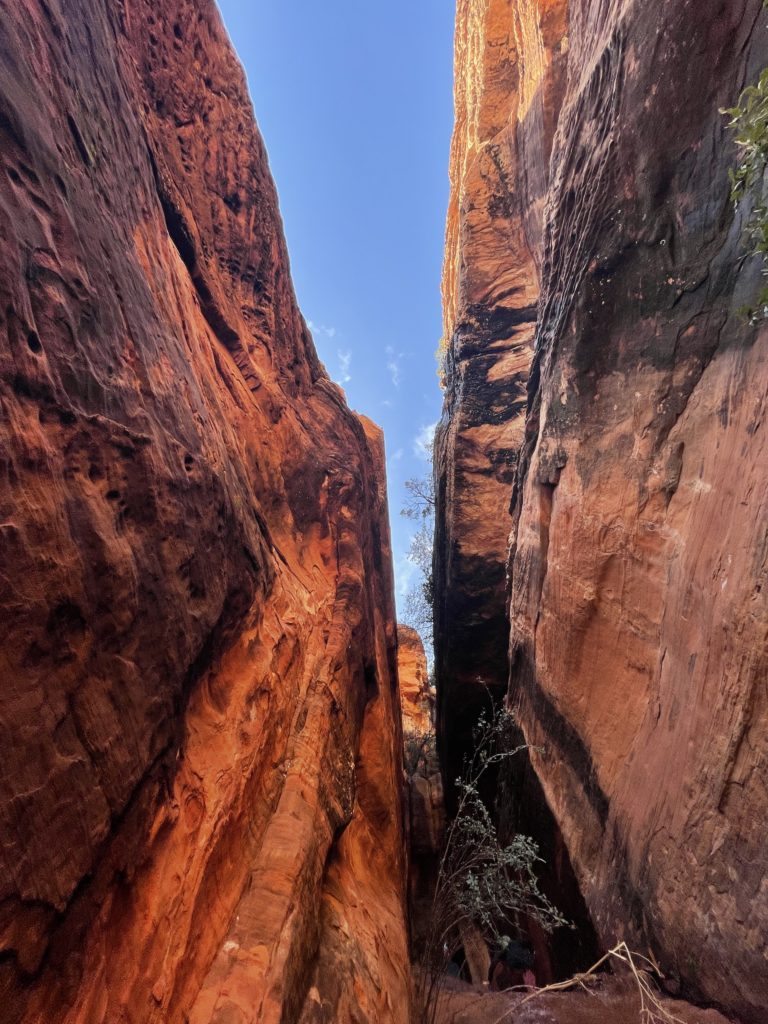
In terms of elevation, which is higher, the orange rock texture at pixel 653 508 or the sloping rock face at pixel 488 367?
the sloping rock face at pixel 488 367

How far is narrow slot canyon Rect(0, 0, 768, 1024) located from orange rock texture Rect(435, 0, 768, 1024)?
0.11 feet

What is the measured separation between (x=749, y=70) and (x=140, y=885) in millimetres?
6657

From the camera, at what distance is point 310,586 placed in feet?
20.1

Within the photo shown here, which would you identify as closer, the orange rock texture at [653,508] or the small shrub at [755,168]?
the small shrub at [755,168]

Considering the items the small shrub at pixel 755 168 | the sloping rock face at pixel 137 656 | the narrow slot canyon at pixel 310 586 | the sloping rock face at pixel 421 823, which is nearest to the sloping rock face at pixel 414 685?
the sloping rock face at pixel 421 823

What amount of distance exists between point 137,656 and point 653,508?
4.26 meters

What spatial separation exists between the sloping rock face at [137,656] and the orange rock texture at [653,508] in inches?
90.2

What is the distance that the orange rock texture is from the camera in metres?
2.87

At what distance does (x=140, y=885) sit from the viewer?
243 centimetres

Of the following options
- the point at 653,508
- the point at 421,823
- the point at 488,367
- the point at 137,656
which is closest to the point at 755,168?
the point at 653,508

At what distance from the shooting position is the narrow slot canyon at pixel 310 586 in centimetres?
218

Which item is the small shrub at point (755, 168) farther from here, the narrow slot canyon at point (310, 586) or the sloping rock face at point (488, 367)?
the sloping rock face at point (488, 367)

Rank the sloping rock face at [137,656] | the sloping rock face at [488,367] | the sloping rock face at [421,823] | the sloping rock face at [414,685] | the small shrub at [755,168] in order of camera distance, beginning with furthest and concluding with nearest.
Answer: the sloping rock face at [414,685], the sloping rock face at [488,367], the sloping rock face at [421,823], the small shrub at [755,168], the sloping rock face at [137,656]

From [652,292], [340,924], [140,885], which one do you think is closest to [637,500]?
[652,292]
